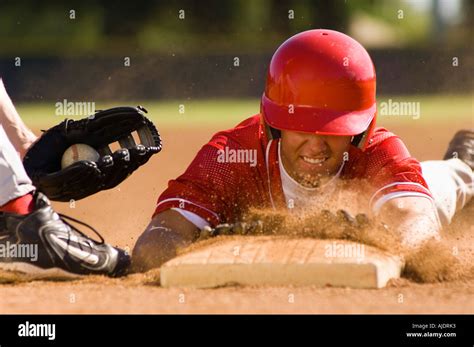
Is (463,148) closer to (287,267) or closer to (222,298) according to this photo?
(287,267)

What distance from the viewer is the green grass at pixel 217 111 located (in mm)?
16578

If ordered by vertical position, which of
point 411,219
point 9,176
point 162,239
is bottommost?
point 162,239

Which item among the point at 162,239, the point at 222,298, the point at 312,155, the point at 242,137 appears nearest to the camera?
the point at 222,298

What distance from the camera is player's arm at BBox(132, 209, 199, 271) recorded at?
491cm

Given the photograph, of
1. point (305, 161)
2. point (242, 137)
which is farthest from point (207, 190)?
point (305, 161)

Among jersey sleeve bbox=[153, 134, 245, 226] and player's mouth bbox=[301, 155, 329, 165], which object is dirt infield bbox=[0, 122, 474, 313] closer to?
jersey sleeve bbox=[153, 134, 245, 226]

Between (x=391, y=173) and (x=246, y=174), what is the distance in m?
0.80

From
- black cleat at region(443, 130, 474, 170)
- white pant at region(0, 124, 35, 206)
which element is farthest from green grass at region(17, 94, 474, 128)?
white pant at region(0, 124, 35, 206)

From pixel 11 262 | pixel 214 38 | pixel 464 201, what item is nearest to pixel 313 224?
pixel 11 262

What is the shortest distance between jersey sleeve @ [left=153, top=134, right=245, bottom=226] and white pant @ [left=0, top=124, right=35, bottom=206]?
91cm

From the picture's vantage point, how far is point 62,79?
21.5 m

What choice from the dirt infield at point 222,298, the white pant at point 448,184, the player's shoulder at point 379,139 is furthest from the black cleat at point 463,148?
the player's shoulder at point 379,139

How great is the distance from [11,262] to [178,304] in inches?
38.7

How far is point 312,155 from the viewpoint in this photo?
5070 mm
